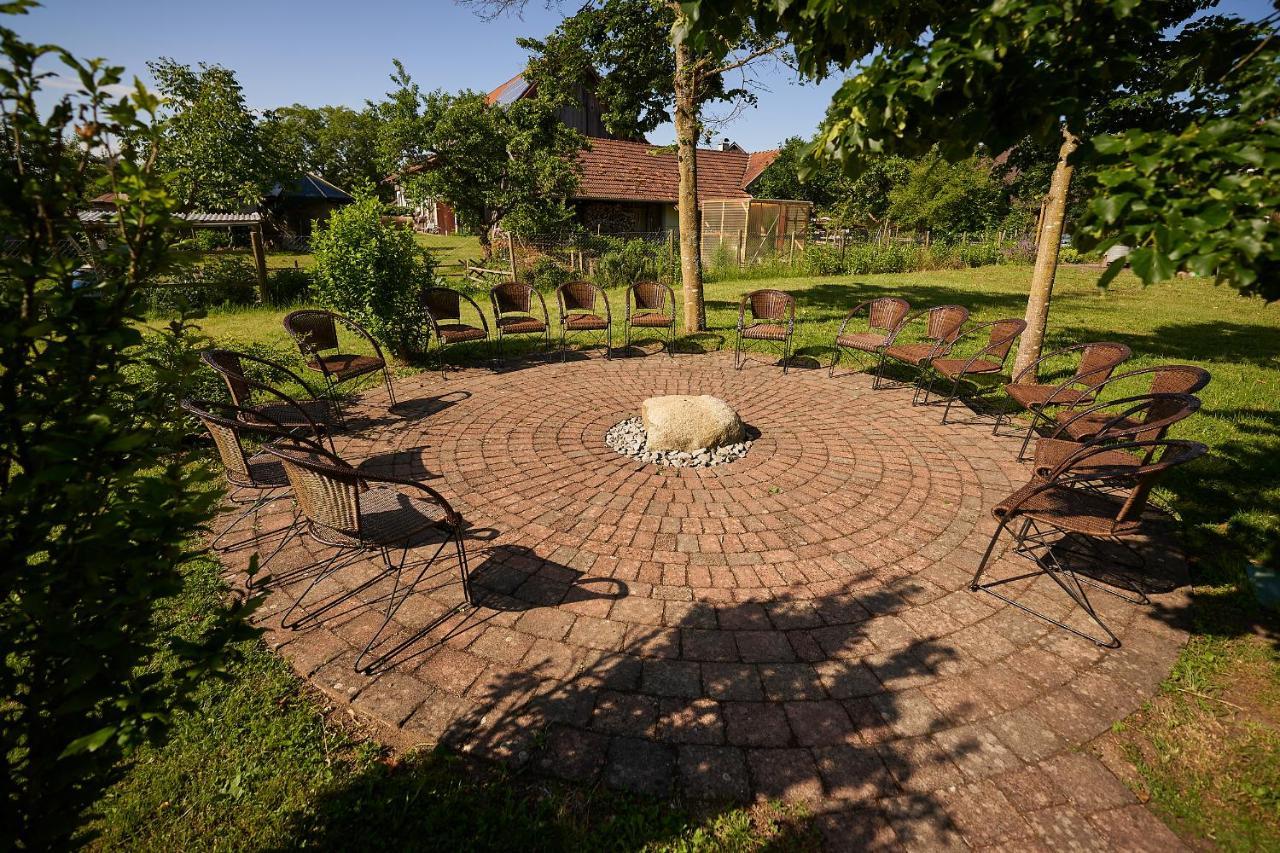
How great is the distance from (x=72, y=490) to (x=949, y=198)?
106 feet

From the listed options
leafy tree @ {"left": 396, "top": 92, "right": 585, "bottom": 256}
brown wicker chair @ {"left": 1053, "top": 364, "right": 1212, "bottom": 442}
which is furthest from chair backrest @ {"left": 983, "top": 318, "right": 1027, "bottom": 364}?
leafy tree @ {"left": 396, "top": 92, "right": 585, "bottom": 256}

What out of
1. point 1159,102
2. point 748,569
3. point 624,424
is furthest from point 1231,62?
point 624,424

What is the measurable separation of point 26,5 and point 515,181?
1526cm

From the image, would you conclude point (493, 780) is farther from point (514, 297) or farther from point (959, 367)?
point (514, 297)

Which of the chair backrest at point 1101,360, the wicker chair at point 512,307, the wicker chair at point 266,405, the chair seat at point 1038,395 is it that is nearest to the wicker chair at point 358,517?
the wicker chair at point 266,405

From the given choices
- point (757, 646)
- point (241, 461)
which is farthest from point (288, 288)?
point (757, 646)

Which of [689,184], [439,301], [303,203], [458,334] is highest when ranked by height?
[303,203]

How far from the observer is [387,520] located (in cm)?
331

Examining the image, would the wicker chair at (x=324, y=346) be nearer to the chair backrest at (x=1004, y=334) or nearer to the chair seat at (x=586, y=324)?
the chair seat at (x=586, y=324)

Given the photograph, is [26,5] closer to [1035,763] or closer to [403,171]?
[1035,763]

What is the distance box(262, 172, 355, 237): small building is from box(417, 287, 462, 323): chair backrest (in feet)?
73.7

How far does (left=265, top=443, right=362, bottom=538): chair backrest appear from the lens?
109 inches

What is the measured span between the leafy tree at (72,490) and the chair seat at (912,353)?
707 centimetres

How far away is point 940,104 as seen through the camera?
2.35 m
